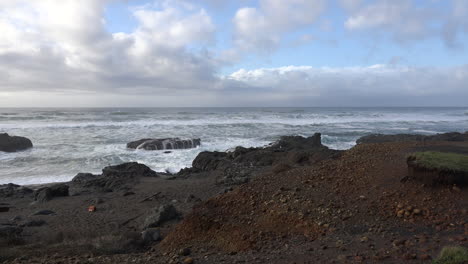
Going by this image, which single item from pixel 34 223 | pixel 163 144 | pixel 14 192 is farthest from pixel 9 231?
pixel 163 144

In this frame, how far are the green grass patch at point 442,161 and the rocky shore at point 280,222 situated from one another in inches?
14.4

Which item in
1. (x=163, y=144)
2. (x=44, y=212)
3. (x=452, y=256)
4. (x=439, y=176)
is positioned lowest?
(x=44, y=212)

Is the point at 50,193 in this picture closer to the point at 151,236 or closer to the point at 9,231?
the point at 9,231

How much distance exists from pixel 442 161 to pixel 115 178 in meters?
11.6

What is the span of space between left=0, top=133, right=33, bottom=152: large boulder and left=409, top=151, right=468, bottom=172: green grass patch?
24753mm

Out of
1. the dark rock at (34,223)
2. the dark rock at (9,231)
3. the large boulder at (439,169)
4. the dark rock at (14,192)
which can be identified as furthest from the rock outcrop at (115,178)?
the large boulder at (439,169)

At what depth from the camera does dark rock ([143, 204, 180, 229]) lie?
7673mm

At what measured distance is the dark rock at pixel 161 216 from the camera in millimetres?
7673

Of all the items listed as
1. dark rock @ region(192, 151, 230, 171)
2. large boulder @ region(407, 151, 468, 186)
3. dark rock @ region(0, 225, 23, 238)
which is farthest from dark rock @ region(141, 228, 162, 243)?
dark rock @ region(192, 151, 230, 171)

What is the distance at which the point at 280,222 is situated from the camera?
588 centimetres

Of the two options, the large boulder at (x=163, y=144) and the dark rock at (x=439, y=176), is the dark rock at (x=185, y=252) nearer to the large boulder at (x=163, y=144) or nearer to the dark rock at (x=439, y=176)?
the dark rock at (x=439, y=176)

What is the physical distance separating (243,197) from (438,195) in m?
3.64

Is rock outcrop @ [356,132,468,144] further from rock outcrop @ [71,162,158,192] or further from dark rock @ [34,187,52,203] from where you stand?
dark rock @ [34,187,52,203]

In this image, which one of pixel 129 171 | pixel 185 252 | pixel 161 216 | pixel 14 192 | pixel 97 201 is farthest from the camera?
pixel 129 171
